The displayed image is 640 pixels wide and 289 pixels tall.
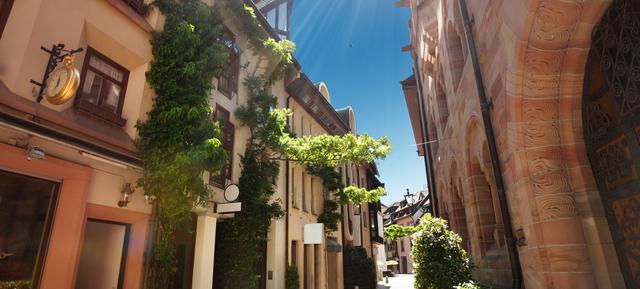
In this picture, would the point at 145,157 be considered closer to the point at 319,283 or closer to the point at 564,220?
the point at 564,220

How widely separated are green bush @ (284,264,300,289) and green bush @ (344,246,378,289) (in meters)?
8.15

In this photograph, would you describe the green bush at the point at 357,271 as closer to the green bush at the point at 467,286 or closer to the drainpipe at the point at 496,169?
the green bush at the point at 467,286

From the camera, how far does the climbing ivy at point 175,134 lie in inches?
311

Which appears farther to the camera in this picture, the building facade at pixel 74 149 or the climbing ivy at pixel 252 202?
the climbing ivy at pixel 252 202

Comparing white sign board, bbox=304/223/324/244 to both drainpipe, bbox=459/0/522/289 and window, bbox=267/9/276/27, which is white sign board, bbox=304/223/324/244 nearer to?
drainpipe, bbox=459/0/522/289

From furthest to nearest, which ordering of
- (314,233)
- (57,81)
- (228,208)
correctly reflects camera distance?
(314,233), (228,208), (57,81)

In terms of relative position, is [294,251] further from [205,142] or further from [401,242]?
[401,242]

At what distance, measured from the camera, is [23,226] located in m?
6.06

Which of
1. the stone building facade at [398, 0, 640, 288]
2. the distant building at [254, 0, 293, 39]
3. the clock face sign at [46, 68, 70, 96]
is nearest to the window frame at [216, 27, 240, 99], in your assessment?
the distant building at [254, 0, 293, 39]

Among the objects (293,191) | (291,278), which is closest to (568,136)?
(291,278)

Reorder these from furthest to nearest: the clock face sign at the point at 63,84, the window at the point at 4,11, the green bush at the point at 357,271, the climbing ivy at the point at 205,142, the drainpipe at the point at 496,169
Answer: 1. the green bush at the point at 357,271
2. the climbing ivy at the point at 205,142
3. the drainpipe at the point at 496,169
4. the window at the point at 4,11
5. the clock face sign at the point at 63,84

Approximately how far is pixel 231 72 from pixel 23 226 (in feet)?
25.4

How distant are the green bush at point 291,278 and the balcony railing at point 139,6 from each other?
393 inches

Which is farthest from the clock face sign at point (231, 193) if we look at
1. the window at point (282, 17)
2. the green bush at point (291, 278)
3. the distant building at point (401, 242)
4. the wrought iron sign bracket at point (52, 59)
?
the distant building at point (401, 242)
